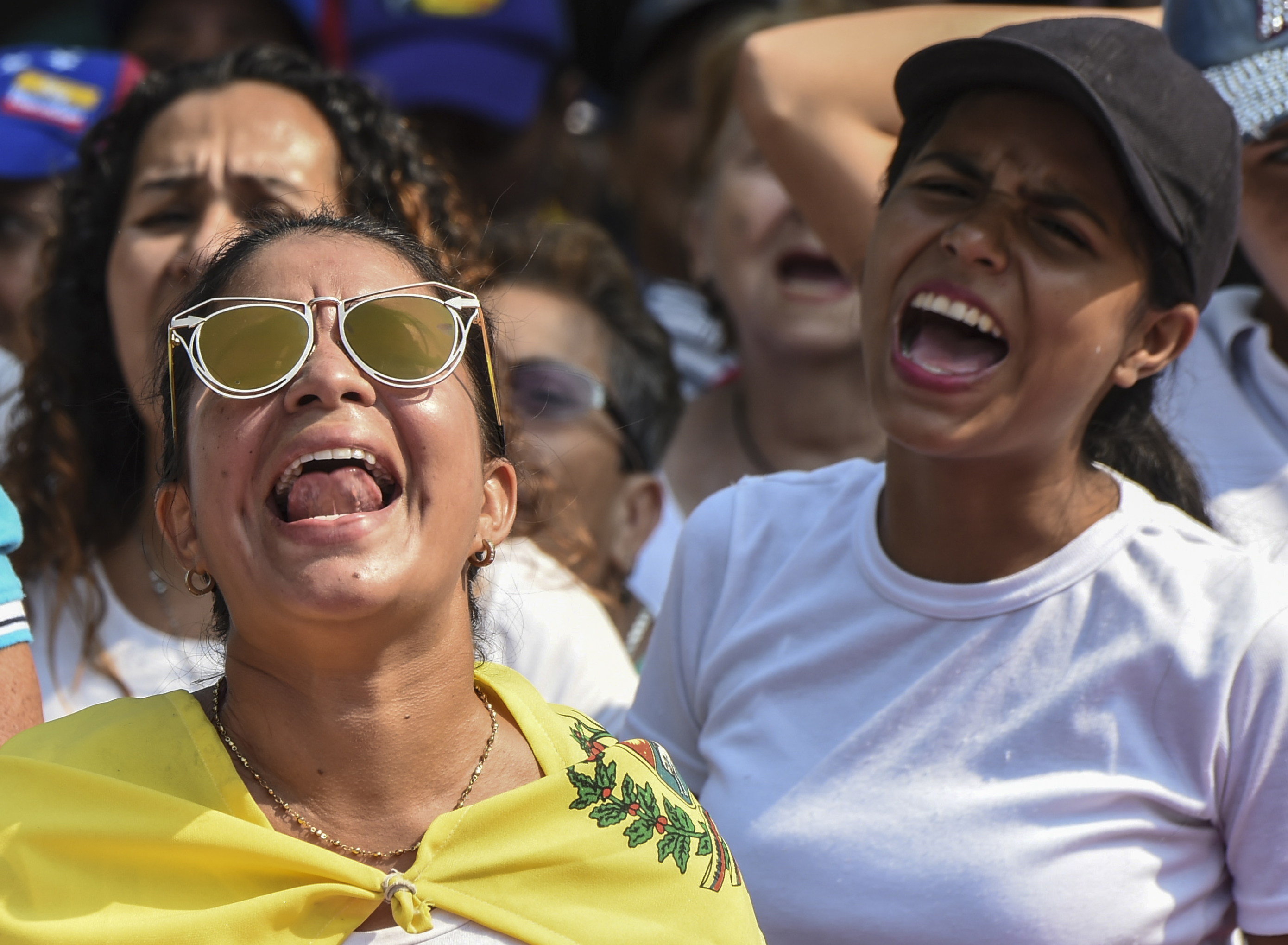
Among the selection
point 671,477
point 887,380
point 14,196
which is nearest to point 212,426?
point 887,380

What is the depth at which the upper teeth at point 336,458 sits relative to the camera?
1847mm

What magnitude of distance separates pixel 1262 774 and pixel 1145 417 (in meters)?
0.66

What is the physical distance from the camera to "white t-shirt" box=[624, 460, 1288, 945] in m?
2.02

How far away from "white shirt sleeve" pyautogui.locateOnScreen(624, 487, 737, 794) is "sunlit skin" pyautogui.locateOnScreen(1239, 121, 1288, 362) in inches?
43.6

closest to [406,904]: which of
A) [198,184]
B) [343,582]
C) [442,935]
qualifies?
[442,935]

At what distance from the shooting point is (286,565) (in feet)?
5.93

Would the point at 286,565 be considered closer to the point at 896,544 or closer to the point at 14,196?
the point at 896,544

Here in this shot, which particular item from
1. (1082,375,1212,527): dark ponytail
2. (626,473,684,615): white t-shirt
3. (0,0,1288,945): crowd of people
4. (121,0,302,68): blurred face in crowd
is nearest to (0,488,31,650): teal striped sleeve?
(0,0,1288,945): crowd of people

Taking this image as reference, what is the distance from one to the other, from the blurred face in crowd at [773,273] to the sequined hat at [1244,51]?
1308 millimetres

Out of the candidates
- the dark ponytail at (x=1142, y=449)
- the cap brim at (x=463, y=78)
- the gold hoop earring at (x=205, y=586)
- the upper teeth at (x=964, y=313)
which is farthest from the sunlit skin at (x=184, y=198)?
the cap brim at (x=463, y=78)

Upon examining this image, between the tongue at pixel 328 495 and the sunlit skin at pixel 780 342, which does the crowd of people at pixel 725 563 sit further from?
the sunlit skin at pixel 780 342

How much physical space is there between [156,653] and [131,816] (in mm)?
1042

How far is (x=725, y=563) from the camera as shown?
253 centimetres

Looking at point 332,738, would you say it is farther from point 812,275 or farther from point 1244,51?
point 812,275
